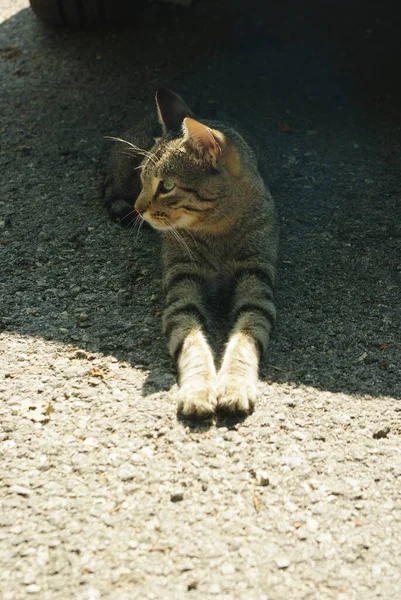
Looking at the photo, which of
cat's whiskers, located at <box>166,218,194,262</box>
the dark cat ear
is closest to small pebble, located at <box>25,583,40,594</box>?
cat's whiskers, located at <box>166,218,194,262</box>

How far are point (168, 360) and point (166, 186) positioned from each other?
114 centimetres

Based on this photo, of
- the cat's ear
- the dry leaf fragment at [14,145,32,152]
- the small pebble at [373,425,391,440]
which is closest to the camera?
the small pebble at [373,425,391,440]

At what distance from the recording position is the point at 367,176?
19.6 feet

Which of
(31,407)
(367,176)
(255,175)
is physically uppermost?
(255,175)

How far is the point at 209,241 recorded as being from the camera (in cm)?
461

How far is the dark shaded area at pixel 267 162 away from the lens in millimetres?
4320

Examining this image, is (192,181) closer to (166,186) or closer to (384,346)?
(166,186)

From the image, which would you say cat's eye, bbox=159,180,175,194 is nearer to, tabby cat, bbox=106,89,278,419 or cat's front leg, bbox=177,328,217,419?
tabby cat, bbox=106,89,278,419

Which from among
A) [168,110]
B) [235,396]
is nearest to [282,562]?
[235,396]

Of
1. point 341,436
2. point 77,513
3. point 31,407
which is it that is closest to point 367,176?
point 341,436

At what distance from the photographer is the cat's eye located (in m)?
4.32

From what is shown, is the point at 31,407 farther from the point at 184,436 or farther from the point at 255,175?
the point at 255,175

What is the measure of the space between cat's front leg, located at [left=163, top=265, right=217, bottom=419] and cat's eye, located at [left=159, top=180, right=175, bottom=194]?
0.55m

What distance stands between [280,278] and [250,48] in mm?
3715
